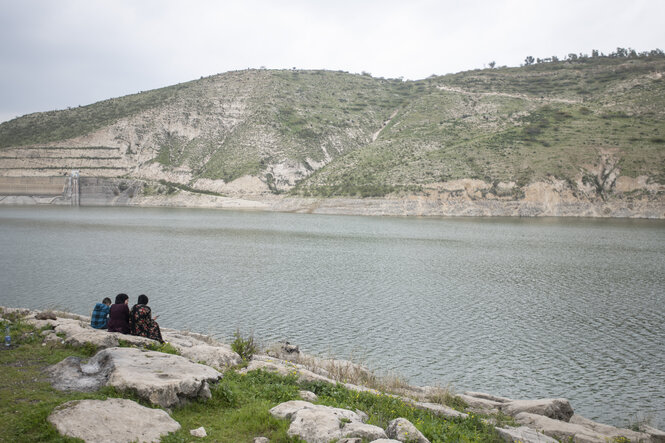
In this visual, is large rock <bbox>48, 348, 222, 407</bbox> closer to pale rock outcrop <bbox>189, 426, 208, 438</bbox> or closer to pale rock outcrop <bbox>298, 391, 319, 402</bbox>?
pale rock outcrop <bbox>189, 426, 208, 438</bbox>

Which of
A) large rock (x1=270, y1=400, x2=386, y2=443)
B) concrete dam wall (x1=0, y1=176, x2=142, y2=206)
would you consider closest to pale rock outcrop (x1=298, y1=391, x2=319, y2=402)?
large rock (x1=270, y1=400, x2=386, y2=443)

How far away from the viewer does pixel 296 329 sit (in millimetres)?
21703

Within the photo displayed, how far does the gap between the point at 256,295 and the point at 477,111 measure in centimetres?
11925

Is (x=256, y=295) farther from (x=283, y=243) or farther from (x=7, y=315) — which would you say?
(x=283, y=243)

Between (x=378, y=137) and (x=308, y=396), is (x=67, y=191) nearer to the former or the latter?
(x=378, y=137)

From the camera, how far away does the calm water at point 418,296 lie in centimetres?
1761

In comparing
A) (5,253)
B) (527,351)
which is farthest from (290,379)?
(5,253)

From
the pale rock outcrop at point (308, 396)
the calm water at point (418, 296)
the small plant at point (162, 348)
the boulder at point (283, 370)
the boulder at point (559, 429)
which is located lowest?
the calm water at point (418, 296)

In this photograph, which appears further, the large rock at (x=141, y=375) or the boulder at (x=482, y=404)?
the boulder at (x=482, y=404)

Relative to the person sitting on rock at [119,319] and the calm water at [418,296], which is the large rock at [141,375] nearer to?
the person sitting on rock at [119,319]

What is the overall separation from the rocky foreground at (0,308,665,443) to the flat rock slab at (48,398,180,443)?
1 centimetres

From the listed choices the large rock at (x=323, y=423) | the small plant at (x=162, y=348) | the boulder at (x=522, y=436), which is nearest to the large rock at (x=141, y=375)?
the small plant at (x=162, y=348)

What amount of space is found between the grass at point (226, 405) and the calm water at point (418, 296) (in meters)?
6.40

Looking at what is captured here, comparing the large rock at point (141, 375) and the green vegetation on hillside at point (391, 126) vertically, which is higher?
the green vegetation on hillside at point (391, 126)
